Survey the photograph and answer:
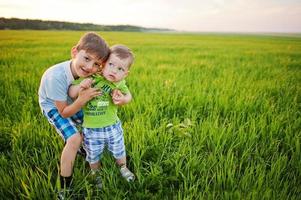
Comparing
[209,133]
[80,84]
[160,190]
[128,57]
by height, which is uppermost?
[128,57]

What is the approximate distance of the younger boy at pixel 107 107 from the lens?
1782mm

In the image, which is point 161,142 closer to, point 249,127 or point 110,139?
point 110,139

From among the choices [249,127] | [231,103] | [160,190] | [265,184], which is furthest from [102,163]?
[231,103]

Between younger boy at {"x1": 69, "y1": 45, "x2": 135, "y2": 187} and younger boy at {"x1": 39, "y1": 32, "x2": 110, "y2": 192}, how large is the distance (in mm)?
68

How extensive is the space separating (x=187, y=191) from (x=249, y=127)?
4.45 ft

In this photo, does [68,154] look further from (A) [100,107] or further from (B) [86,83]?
(B) [86,83]

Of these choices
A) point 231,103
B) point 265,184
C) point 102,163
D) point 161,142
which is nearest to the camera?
point 265,184

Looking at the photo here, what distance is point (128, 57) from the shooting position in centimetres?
179

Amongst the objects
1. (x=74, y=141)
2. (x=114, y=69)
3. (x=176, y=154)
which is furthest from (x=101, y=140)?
(x=176, y=154)

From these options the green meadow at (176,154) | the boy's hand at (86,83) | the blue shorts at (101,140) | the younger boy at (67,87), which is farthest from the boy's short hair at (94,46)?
the green meadow at (176,154)

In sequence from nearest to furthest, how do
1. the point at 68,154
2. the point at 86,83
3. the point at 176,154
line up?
1. the point at 86,83
2. the point at 68,154
3. the point at 176,154

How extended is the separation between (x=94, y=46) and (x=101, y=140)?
663 mm

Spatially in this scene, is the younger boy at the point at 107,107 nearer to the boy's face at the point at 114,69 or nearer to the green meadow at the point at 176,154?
the boy's face at the point at 114,69

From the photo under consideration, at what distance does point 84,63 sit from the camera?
69.2 inches
